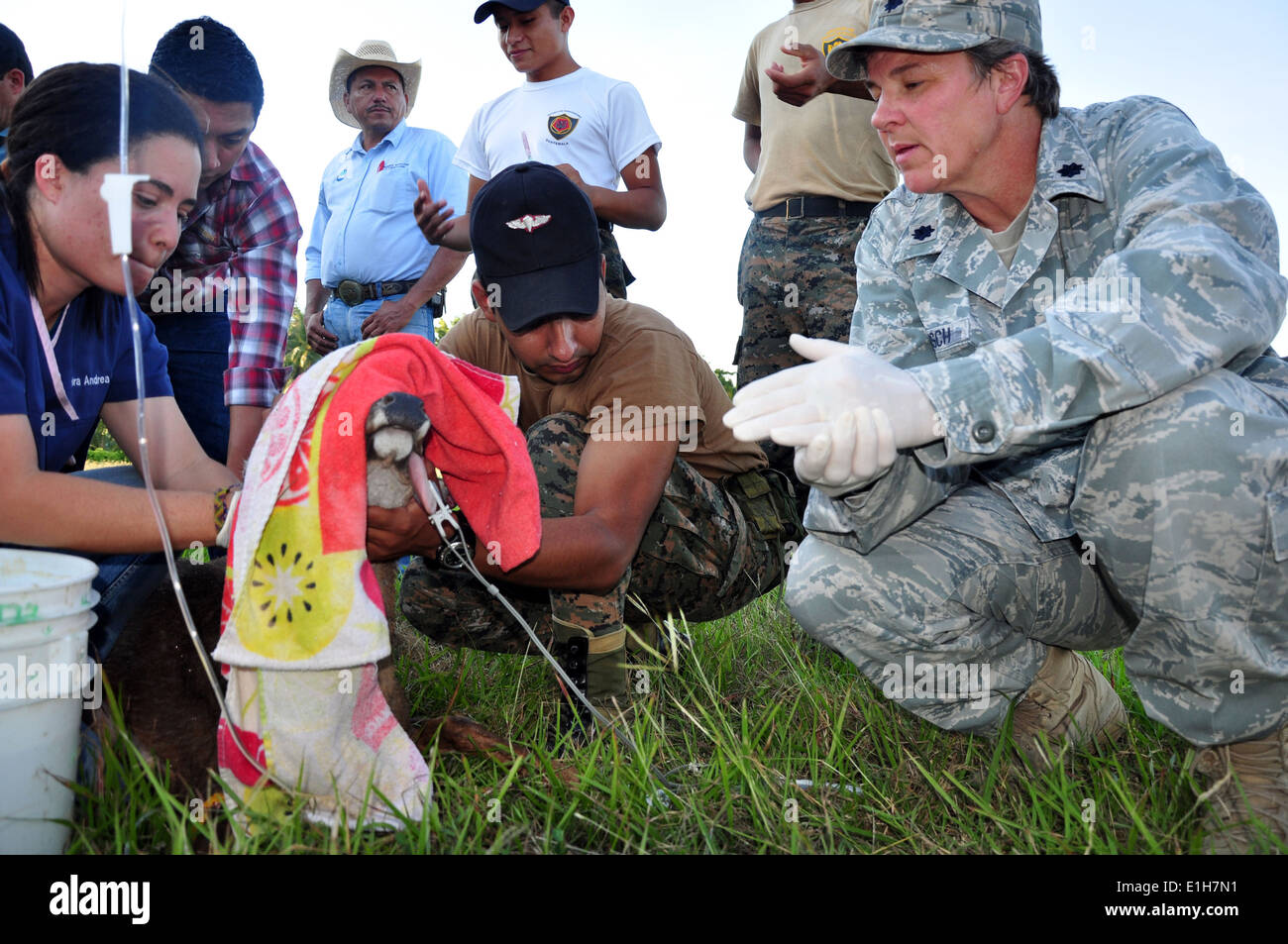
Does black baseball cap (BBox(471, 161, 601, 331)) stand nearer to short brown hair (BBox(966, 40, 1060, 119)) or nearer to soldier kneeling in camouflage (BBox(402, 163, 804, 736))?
soldier kneeling in camouflage (BBox(402, 163, 804, 736))

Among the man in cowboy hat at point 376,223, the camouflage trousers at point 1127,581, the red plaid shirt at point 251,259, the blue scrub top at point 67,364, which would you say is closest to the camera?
the camouflage trousers at point 1127,581

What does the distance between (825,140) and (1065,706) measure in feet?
8.53

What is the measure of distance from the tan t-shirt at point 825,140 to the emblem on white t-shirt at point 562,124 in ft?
2.88

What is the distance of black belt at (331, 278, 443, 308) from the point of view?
465 cm

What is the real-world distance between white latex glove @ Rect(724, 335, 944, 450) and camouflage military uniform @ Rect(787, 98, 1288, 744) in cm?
11

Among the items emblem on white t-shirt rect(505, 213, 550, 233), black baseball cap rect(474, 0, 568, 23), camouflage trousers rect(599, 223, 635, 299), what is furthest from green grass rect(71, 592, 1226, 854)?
black baseball cap rect(474, 0, 568, 23)

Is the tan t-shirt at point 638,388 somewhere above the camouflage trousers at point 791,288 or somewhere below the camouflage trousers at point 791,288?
below

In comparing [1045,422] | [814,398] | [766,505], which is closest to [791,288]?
[766,505]

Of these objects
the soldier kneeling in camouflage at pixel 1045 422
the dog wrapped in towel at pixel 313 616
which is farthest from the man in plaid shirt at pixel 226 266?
the soldier kneeling in camouflage at pixel 1045 422

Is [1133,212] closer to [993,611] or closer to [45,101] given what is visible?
[993,611]

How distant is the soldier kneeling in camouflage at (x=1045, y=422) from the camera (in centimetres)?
175

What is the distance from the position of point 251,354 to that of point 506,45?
1771 millimetres

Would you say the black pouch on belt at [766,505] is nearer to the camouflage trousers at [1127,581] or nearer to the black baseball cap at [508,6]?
the camouflage trousers at [1127,581]
